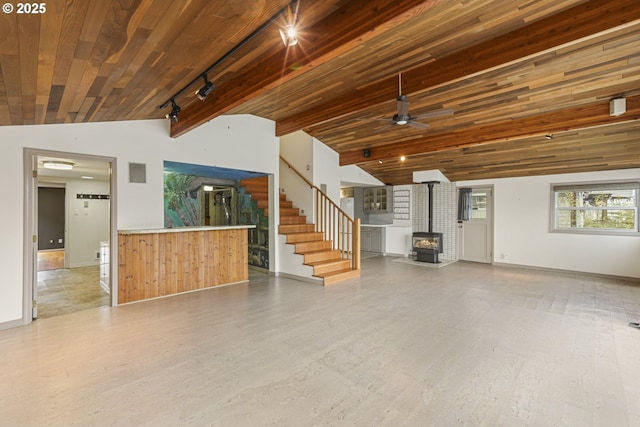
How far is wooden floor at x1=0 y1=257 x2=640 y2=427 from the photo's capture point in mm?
2080

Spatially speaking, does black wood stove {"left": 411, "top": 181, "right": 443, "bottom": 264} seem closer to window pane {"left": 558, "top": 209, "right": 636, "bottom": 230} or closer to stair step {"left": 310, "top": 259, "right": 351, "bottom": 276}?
window pane {"left": 558, "top": 209, "right": 636, "bottom": 230}

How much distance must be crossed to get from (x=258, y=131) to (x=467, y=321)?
506 centimetres

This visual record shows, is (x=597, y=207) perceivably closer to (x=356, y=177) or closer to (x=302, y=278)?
(x=356, y=177)

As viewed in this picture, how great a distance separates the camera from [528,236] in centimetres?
749

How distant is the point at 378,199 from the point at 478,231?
3057mm

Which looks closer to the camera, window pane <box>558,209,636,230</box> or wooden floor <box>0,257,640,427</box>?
wooden floor <box>0,257,640,427</box>

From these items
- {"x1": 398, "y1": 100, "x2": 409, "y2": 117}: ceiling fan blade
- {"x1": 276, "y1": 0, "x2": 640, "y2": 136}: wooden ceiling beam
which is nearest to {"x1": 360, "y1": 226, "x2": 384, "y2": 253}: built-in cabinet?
{"x1": 276, "y1": 0, "x2": 640, "y2": 136}: wooden ceiling beam

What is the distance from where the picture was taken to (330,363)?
2.76 m

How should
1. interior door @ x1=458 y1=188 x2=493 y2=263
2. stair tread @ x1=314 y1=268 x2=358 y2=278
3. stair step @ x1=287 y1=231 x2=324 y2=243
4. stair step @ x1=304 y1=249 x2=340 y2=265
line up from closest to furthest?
stair tread @ x1=314 y1=268 x2=358 y2=278 < stair step @ x1=304 y1=249 x2=340 y2=265 < stair step @ x1=287 y1=231 x2=324 y2=243 < interior door @ x1=458 y1=188 x2=493 y2=263

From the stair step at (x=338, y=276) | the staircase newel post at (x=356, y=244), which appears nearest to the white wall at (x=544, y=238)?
the staircase newel post at (x=356, y=244)

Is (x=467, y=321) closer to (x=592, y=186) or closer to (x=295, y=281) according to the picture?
(x=295, y=281)

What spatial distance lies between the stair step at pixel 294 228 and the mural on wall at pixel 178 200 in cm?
314

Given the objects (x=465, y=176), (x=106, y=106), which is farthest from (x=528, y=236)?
(x=106, y=106)

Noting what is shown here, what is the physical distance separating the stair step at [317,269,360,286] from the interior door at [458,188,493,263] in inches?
157
